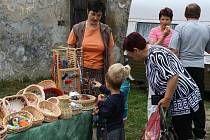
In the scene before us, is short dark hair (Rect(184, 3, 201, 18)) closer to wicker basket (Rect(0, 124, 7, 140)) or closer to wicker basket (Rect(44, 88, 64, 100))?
wicker basket (Rect(44, 88, 64, 100))

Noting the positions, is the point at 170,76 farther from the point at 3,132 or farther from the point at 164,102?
the point at 3,132

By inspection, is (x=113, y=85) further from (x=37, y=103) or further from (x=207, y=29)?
(x=207, y=29)

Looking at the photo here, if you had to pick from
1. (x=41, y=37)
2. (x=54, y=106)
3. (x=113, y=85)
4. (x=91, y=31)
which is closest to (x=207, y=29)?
(x=91, y=31)

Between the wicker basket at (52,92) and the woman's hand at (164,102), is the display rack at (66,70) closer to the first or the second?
the wicker basket at (52,92)

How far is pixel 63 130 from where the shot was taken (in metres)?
4.72

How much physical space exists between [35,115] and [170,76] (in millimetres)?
1268

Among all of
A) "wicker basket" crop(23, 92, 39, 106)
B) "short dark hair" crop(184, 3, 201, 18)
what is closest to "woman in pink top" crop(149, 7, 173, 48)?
"short dark hair" crop(184, 3, 201, 18)

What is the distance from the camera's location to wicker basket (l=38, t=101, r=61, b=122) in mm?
4551

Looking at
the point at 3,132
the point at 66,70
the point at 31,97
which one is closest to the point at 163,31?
the point at 66,70

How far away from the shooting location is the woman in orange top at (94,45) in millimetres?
5602

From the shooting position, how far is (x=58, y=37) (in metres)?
11.0

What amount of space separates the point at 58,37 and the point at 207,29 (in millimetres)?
5340

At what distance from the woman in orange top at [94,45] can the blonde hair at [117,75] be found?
887 mm

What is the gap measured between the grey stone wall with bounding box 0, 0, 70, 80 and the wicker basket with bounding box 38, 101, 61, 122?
5.77 m
